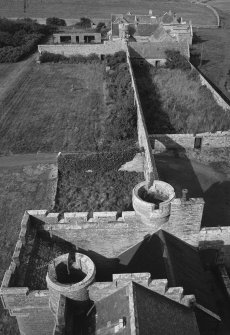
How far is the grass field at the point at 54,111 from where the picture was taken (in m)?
32.8

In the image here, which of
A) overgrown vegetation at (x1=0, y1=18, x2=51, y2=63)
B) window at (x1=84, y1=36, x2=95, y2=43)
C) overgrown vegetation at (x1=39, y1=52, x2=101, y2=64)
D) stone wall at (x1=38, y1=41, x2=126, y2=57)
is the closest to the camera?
stone wall at (x1=38, y1=41, x2=126, y2=57)

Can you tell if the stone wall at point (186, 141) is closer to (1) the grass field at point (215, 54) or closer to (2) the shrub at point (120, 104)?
(2) the shrub at point (120, 104)

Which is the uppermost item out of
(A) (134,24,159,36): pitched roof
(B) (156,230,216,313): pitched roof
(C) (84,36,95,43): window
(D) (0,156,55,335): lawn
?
(A) (134,24,159,36): pitched roof

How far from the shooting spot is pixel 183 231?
47.0 ft

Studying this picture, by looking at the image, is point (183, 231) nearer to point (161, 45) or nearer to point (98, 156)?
point (98, 156)

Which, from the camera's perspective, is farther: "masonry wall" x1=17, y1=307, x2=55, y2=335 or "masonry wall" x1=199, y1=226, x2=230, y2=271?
"masonry wall" x1=199, y1=226, x2=230, y2=271

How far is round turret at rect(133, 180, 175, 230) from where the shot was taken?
13.1 m

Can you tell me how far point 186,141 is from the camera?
29859mm

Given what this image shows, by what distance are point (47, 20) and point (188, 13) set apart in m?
46.1

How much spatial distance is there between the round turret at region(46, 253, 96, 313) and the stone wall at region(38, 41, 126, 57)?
165 ft

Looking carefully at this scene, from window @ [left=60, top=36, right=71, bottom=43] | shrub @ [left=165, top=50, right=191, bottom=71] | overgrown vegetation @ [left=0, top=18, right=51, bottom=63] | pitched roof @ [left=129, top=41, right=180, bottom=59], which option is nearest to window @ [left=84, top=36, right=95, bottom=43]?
window @ [left=60, top=36, right=71, bottom=43]

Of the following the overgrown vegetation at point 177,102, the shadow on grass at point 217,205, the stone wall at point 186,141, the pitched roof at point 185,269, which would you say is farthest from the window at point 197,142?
the pitched roof at point 185,269

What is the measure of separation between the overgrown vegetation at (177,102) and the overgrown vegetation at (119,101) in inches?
74.9

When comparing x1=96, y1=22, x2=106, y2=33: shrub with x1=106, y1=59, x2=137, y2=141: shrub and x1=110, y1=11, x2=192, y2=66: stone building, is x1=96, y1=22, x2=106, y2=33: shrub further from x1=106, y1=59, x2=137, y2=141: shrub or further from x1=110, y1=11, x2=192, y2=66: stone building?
x1=106, y1=59, x2=137, y2=141: shrub
